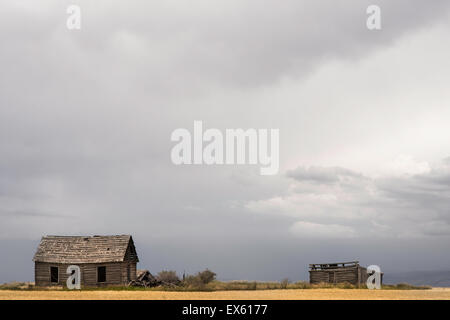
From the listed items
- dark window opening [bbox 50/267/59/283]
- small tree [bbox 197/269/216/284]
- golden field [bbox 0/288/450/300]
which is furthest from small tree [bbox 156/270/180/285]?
golden field [bbox 0/288/450/300]

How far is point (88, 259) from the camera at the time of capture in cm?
4466

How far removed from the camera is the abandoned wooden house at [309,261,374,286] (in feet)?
140

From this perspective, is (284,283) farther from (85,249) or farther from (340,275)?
(85,249)

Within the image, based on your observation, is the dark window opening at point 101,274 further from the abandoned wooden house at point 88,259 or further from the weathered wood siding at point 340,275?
the weathered wood siding at point 340,275

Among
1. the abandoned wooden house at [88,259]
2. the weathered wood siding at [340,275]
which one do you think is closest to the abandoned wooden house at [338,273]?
the weathered wood siding at [340,275]

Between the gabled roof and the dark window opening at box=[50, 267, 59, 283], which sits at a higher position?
the gabled roof

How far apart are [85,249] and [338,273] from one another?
893 inches

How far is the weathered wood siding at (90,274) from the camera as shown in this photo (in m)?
44.1

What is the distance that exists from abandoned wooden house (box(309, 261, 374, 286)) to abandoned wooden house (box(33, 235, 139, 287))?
54.9 ft

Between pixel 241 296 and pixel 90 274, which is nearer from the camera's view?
pixel 241 296

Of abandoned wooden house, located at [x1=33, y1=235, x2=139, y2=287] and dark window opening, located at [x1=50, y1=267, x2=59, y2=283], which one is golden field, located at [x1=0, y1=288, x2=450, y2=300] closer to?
abandoned wooden house, located at [x1=33, y1=235, x2=139, y2=287]

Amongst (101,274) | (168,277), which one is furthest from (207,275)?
(101,274)
